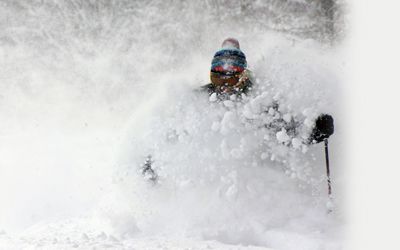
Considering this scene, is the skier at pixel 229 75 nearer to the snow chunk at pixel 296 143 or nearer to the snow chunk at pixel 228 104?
the snow chunk at pixel 228 104

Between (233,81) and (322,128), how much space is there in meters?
1.36

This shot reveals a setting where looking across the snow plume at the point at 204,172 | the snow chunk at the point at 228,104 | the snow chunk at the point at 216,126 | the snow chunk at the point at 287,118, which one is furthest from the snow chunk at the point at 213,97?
the snow chunk at the point at 287,118

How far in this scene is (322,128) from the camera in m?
4.56

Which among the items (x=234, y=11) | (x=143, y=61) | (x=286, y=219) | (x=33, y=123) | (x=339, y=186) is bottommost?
(x=286, y=219)

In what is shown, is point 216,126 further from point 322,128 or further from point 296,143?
point 322,128

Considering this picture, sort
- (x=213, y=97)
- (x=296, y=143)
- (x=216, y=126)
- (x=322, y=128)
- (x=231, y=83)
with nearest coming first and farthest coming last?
(x=322, y=128)
(x=296, y=143)
(x=216, y=126)
(x=213, y=97)
(x=231, y=83)

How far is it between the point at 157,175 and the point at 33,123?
372 inches

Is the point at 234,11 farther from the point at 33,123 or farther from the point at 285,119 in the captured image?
the point at 285,119

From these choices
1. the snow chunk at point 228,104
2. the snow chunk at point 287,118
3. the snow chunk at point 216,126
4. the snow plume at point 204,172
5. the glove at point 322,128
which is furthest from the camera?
the snow chunk at point 228,104

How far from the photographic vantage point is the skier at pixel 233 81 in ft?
15.9

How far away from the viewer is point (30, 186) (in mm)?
8898

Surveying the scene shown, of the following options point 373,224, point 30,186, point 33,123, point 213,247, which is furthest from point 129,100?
point 373,224

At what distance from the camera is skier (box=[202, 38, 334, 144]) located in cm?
483

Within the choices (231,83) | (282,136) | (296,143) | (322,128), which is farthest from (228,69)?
(322,128)
